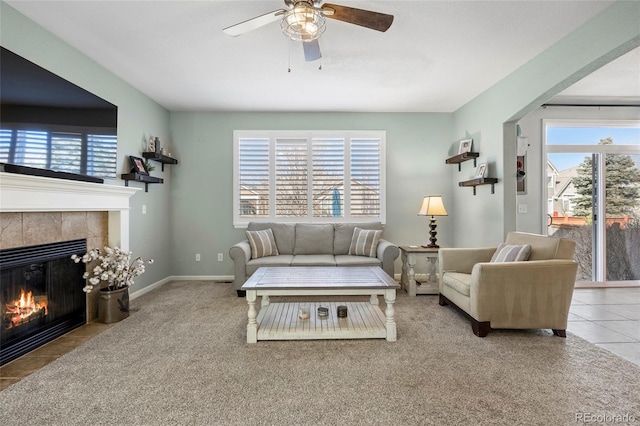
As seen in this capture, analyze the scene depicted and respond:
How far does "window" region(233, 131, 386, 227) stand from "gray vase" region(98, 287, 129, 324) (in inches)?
77.0

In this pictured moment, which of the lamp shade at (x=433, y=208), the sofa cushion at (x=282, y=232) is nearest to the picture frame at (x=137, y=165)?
the sofa cushion at (x=282, y=232)

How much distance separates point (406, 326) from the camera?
9.37 ft

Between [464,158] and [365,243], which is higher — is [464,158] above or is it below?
above

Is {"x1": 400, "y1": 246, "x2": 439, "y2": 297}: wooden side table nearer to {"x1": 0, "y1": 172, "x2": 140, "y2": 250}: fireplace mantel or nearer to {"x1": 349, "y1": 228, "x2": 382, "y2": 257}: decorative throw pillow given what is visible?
{"x1": 349, "y1": 228, "x2": 382, "y2": 257}: decorative throw pillow

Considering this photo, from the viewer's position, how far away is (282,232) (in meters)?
4.49

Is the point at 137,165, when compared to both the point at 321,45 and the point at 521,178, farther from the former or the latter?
the point at 521,178

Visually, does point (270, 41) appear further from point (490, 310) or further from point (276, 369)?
point (490, 310)

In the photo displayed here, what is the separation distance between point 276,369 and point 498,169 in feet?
10.7

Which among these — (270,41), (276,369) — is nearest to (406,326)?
(276,369)

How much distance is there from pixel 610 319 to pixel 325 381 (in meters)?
3.09

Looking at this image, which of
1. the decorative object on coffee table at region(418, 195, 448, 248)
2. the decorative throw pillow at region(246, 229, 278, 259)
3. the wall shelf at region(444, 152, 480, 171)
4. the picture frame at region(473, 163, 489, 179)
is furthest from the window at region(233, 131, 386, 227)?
the picture frame at region(473, 163, 489, 179)

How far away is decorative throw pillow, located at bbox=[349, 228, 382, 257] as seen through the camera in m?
4.16

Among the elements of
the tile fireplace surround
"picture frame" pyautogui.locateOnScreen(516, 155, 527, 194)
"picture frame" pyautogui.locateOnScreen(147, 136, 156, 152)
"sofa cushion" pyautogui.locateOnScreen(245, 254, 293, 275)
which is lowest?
"sofa cushion" pyautogui.locateOnScreen(245, 254, 293, 275)

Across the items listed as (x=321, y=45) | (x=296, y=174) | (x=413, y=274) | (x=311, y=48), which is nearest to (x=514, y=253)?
(x=413, y=274)
